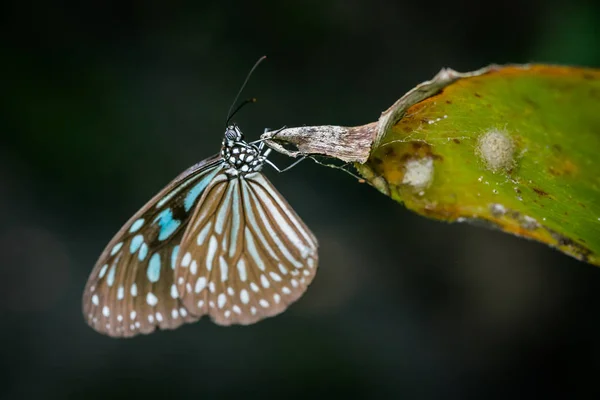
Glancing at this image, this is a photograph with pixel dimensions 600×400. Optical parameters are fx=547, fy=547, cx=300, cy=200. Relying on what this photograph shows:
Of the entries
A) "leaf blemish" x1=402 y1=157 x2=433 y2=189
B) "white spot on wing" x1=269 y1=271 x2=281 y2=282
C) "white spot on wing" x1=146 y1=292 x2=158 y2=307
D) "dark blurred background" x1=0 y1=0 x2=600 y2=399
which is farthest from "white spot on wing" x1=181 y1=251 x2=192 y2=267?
"dark blurred background" x1=0 y1=0 x2=600 y2=399

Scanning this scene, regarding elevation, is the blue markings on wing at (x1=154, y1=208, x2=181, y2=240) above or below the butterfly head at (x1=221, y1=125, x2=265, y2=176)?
below

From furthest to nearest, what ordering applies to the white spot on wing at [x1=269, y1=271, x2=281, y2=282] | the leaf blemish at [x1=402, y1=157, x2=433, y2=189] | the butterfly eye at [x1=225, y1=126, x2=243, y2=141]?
the white spot on wing at [x1=269, y1=271, x2=281, y2=282] < the butterfly eye at [x1=225, y1=126, x2=243, y2=141] < the leaf blemish at [x1=402, y1=157, x2=433, y2=189]

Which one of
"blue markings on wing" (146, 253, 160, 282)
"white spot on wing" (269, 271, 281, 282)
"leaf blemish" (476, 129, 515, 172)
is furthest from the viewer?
"blue markings on wing" (146, 253, 160, 282)

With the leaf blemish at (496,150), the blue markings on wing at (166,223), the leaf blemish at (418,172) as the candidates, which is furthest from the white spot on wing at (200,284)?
the leaf blemish at (496,150)

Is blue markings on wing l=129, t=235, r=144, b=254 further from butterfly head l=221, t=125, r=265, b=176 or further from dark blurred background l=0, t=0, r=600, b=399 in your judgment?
dark blurred background l=0, t=0, r=600, b=399

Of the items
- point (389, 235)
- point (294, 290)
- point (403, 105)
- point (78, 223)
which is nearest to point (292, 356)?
point (389, 235)

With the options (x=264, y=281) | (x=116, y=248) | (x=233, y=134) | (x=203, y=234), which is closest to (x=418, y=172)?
(x=233, y=134)

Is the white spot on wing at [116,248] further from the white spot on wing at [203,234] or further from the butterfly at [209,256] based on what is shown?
the white spot on wing at [203,234]
